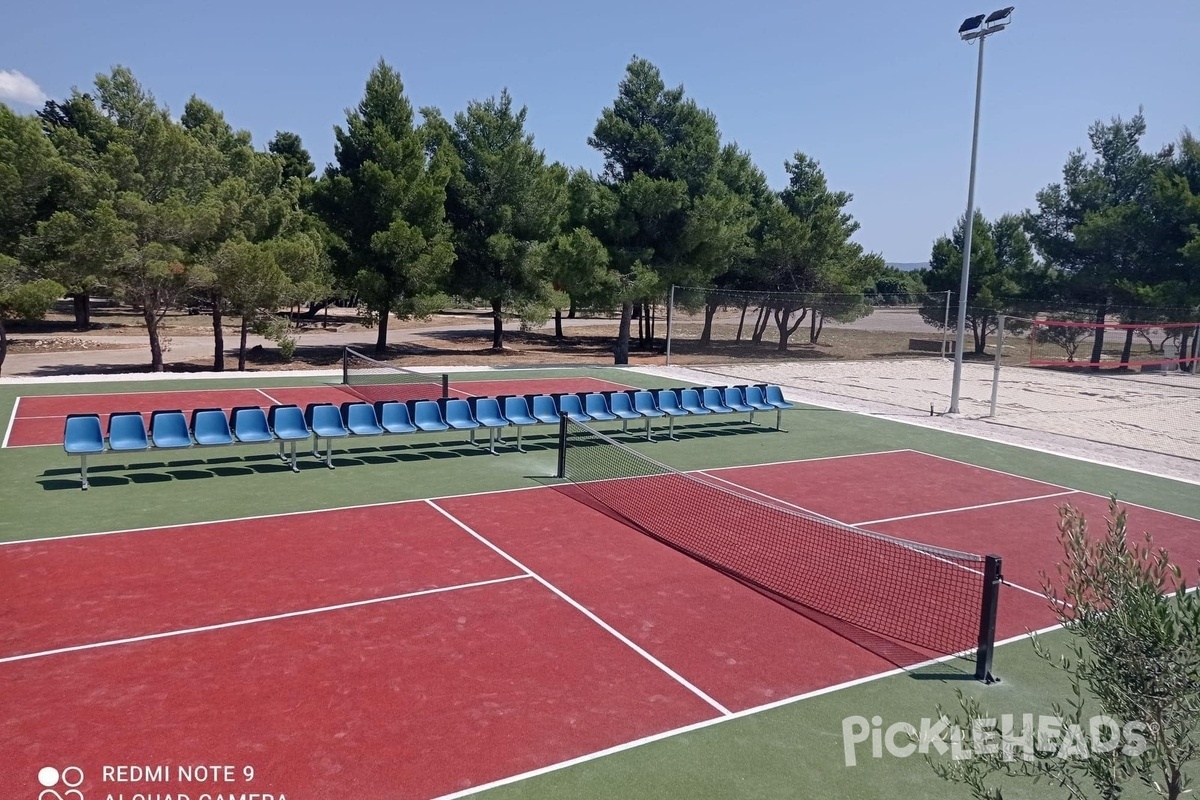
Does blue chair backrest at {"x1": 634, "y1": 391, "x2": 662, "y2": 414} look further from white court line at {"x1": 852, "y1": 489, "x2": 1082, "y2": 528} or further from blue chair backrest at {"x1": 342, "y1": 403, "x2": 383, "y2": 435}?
white court line at {"x1": 852, "y1": 489, "x2": 1082, "y2": 528}

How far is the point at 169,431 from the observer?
1291cm

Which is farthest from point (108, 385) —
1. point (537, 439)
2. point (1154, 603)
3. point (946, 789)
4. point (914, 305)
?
point (914, 305)

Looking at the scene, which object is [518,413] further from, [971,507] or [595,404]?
[971,507]

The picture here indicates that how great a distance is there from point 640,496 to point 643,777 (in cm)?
728

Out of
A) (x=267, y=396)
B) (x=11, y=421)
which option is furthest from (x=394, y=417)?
(x=11, y=421)

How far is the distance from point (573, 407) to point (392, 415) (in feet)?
12.0

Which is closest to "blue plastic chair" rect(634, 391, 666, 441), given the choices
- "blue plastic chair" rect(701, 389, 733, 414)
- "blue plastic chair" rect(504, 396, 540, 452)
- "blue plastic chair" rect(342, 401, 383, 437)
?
"blue plastic chair" rect(701, 389, 733, 414)

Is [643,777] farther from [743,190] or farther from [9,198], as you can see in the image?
[743,190]

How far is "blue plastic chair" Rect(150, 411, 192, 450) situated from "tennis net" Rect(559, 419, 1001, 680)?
5.80 meters

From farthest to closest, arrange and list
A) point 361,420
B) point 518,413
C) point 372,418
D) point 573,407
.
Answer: point 573,407
point 518,413
point 372,418
point 361,420

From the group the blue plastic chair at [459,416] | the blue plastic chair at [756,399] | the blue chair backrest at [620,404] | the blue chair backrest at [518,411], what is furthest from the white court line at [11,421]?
the blue plastic chair at [756,399]

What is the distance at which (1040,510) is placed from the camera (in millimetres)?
12797

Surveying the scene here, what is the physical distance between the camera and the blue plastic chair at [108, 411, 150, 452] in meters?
12.4

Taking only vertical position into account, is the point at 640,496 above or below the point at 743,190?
below
